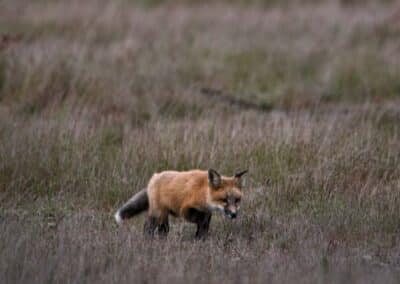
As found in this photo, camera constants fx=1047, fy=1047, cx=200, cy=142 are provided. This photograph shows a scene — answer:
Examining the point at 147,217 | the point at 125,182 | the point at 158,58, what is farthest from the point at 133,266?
the point at 158,58

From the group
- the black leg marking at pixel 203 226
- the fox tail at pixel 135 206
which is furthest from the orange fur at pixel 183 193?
the fox tail at pixel 135 206

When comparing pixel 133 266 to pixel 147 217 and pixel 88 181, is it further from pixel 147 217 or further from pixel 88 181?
pixel 88 181

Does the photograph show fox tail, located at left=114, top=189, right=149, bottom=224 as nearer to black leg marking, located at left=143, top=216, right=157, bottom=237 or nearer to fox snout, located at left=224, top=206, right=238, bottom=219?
black leg marking, located at left=143, top=216, right=157, bottom=237

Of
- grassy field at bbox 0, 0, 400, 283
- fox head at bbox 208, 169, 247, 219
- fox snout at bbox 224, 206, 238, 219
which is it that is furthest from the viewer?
fox head at bbox 208, 169, 247, 219

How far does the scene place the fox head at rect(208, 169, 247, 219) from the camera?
8172mm

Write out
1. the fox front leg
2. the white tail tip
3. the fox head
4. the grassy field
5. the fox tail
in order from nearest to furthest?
the grassy field, the fox head, the fox front leg, the white tail tip, the fox tail

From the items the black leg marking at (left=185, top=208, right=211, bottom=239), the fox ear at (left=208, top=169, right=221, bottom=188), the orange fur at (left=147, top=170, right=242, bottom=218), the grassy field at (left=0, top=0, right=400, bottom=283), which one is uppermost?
the fox ear at (left=208, top=169, right=221, bottom=188)

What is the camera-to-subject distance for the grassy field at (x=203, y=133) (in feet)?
25.0

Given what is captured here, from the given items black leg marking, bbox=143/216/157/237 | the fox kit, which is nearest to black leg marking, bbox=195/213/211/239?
the fox kit

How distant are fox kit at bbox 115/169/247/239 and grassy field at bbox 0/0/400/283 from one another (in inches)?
8.6

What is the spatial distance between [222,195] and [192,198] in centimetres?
32

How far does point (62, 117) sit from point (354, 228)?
4890 millimetres

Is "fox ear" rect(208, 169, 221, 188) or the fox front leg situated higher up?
"fox ear" rect(208, 169, 221, 188)

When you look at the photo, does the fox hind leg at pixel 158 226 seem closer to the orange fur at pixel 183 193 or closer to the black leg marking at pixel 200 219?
the orange fur at pixel 183 193
